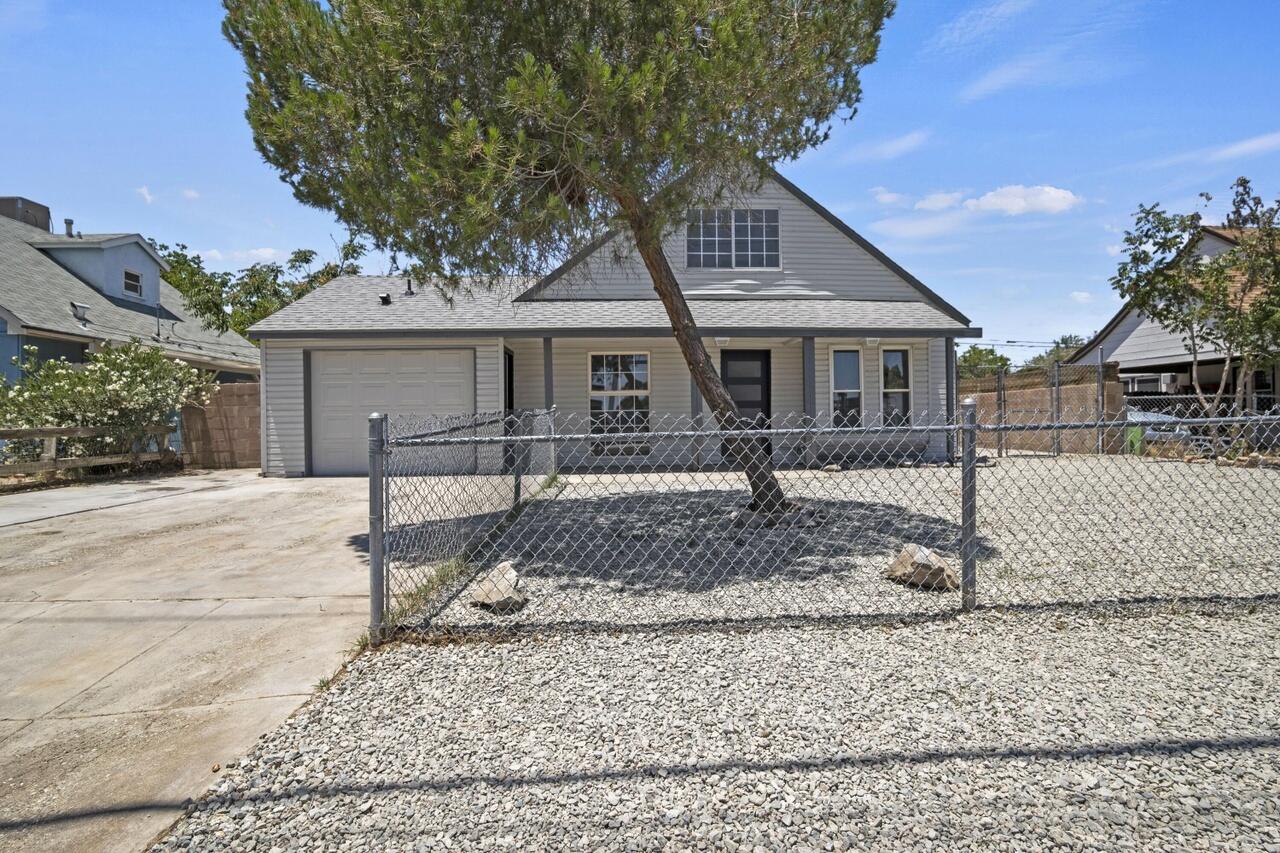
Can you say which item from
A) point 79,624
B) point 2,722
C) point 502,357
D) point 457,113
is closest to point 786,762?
point 2,722

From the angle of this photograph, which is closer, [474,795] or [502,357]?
[474,795]

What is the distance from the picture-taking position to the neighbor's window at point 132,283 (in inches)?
728

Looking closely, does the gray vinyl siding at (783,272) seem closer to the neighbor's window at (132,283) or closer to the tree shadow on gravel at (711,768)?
the tree shadow on gravel at (711,768)

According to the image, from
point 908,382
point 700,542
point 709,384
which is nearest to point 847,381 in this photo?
point 908,382

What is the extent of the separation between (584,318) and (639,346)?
140 centimetres

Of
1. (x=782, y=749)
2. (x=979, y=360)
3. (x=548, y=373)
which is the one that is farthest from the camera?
(x=979, y=360)

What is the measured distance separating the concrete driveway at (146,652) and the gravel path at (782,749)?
32cm

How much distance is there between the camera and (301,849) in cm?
216

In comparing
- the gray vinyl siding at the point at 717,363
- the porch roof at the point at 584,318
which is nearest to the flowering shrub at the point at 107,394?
the porch roof at the point at 584,318

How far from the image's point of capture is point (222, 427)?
566 inches

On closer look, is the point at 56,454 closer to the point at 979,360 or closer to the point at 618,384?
the point at 618,384

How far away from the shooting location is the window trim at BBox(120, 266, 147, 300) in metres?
18.3

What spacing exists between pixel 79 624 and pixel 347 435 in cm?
880

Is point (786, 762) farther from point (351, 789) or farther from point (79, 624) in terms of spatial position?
point (79, 624)
